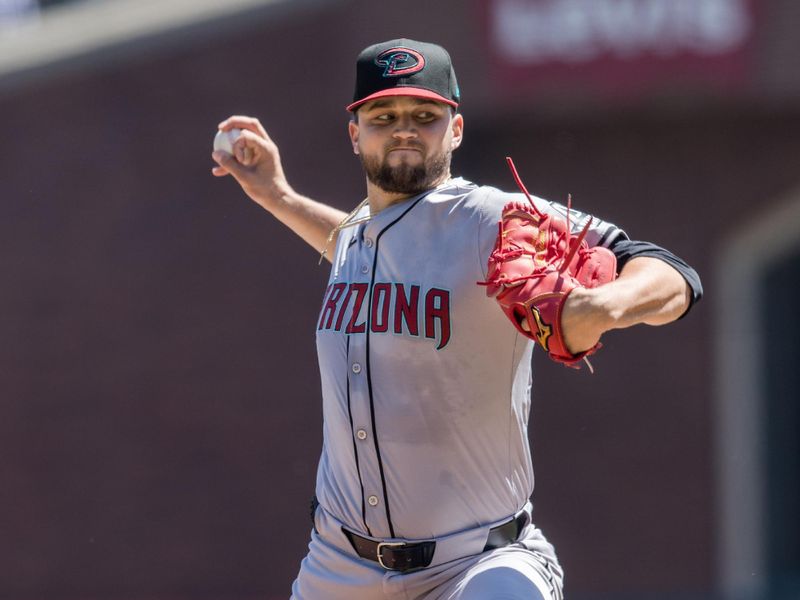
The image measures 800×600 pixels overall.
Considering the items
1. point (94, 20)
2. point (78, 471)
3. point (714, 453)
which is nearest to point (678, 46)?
point (714, 453)

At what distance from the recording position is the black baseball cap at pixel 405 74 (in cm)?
354

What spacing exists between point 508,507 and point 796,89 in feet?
23.4

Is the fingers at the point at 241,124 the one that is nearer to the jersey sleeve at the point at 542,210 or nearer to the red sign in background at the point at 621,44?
the jersey sleeve at the point at 542,210

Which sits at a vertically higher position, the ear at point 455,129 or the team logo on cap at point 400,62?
the team logo on cap at point 400,62

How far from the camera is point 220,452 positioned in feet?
33.9

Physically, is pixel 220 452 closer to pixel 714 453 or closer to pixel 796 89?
pixel 714 453

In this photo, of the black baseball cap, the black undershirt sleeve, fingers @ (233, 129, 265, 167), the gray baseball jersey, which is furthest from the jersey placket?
fingers @ (233, 129, 265, 167)

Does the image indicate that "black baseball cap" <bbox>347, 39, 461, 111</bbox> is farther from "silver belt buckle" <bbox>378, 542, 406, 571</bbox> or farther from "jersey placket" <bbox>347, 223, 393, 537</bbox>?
"silver belt buckle" <bbox>378, 542, 406, 571</bbox>

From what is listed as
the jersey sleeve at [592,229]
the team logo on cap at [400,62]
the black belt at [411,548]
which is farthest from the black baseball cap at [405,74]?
the black belt at [411,548]

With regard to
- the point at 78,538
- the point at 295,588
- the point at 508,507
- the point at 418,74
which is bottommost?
the point at 78,538

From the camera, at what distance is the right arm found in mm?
4312

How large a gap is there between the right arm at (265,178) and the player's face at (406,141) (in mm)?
686

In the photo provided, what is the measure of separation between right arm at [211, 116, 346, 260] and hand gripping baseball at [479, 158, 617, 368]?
1225 millimetres

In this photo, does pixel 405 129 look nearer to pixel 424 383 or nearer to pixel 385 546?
pixel 424 383
